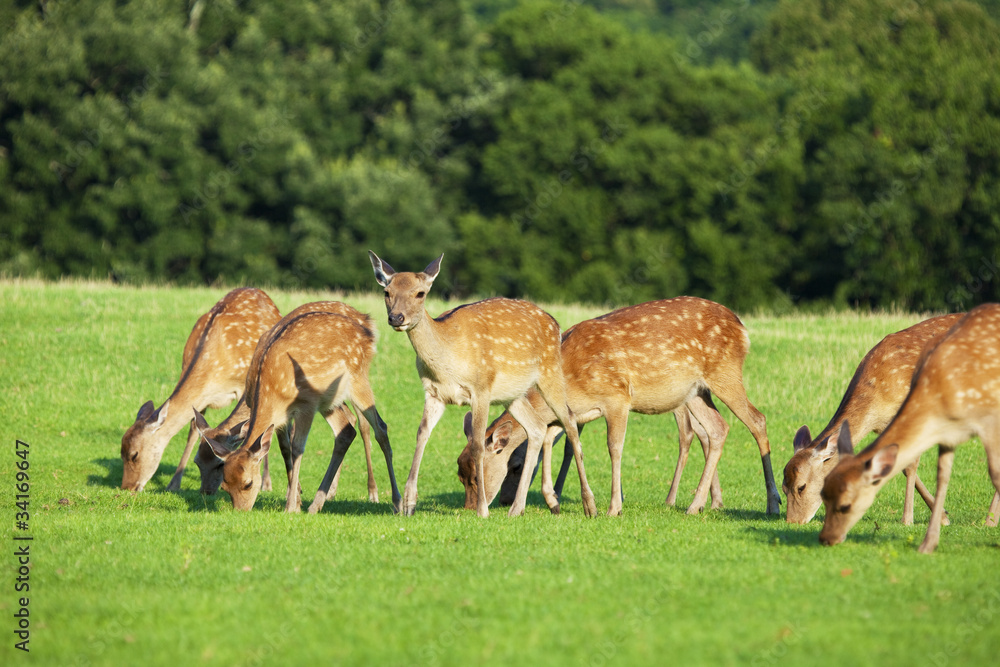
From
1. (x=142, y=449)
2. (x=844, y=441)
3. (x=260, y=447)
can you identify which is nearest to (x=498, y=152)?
(x=142, y=449)

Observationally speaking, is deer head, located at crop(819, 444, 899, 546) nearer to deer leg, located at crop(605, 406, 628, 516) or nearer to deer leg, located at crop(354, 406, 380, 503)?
deer leg, located at crop(605, 406, 628, 516)

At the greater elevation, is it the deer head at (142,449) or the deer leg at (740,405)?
the deer leg at (740,405)

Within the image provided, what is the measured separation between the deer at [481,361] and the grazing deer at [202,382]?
120 inches

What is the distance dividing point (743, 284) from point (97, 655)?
33223mm

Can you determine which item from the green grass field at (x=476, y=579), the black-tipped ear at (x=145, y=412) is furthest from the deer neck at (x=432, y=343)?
the black-tipped ear at (x=145, y=412)

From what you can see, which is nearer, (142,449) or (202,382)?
(142,449)

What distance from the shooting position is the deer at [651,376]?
10.9m

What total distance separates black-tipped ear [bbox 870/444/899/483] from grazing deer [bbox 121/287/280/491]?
7.38 m

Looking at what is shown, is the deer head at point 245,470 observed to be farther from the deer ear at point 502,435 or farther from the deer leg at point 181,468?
the deer ear at point 502,435

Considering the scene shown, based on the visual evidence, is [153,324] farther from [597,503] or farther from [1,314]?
[597,503]

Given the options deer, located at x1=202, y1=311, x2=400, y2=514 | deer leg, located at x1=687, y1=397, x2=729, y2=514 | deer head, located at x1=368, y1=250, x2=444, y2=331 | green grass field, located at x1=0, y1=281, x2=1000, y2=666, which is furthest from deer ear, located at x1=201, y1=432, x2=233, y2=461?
deer leg, located at x1=687, y1=397, x2=729, y2=514

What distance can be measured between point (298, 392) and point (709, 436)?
4631 millimetres

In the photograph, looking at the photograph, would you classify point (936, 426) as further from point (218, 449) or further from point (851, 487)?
point (218, 449)

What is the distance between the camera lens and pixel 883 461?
25.0 feet
